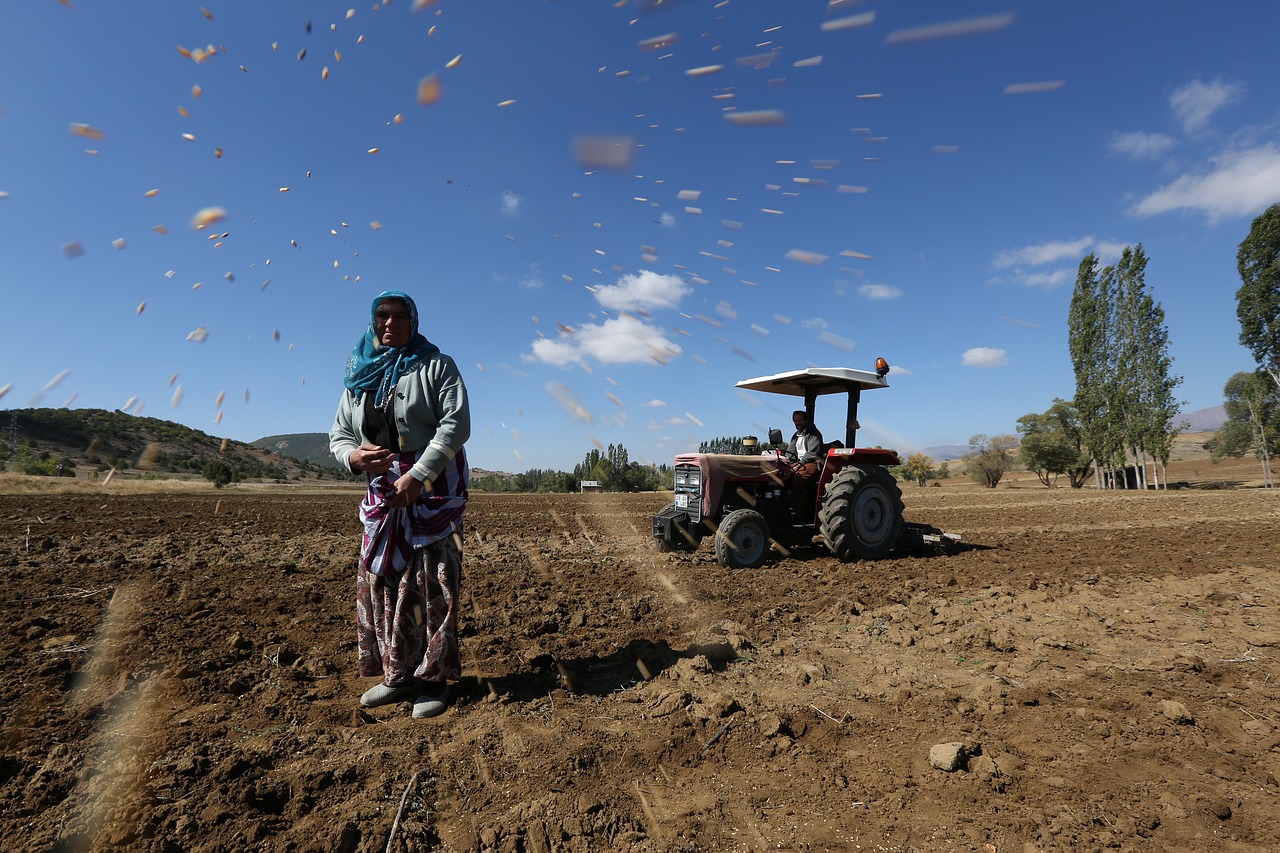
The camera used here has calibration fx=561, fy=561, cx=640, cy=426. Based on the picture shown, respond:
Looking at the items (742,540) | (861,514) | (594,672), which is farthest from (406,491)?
(861,514)

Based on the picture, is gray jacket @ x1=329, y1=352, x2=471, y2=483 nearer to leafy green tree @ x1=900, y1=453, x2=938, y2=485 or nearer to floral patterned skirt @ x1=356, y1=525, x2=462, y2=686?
floral patterned skirt @ x1=356, y1=525, x2=462, y2=686

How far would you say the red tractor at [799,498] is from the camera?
6.54 meters

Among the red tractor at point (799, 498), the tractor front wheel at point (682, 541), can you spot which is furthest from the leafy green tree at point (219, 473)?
the red tractor at point (799, 498)

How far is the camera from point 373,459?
8.63 ft

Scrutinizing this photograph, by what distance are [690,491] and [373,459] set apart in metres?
4.92

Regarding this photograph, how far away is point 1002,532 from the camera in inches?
410

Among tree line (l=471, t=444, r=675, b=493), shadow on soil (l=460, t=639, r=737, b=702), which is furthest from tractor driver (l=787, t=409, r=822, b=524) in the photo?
tree line (l=471, t=444, r=675, b=493)

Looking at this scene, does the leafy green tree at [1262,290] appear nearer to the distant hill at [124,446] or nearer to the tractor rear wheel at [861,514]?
the tractor rear wheel at [861,514]

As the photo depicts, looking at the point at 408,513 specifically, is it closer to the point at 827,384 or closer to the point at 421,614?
the point at 421,614

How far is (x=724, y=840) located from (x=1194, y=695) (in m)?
2.67

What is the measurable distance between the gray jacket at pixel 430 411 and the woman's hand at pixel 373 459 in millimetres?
102

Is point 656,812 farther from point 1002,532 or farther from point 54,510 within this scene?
point 54,510

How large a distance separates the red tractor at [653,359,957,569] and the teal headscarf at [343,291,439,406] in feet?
13.9

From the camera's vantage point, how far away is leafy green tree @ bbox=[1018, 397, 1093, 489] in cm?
3869
